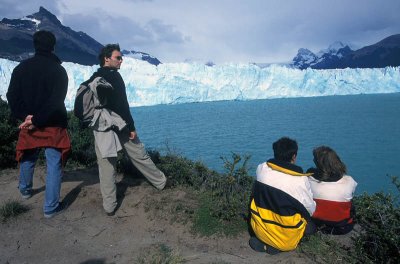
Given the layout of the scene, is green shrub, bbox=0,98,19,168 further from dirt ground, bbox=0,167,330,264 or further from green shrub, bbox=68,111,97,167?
dirt ground, bbox=0,167,330,264

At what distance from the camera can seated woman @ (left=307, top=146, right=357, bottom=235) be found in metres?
3.24

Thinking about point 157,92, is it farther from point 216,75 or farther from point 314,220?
point 314,220

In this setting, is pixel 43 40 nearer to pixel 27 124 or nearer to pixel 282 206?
pixel 27 124

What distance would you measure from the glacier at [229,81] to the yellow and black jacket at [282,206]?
36096 mm

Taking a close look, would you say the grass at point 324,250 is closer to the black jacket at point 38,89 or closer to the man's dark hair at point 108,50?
the man's dark hair at point 108,50

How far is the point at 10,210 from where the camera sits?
357cm

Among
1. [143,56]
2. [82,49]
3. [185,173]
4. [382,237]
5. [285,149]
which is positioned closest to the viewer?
[382,237]

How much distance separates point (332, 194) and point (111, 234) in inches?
84.4

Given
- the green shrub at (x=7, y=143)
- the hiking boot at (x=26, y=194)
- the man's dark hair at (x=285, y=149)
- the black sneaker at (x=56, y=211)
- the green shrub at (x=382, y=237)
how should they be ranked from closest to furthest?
the green shrub at (x=382, y=237)
the man's dark hair at (x=285, y=149)
the black sneaker at (x=56, y=211)
the hiking boot at (x=26, y=194)
the green shrub at (x=7, y=143)

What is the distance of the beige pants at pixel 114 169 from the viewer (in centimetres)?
351

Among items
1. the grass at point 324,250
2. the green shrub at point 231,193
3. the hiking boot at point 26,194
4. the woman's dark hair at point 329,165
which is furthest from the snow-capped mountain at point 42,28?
the grass at point 324,250

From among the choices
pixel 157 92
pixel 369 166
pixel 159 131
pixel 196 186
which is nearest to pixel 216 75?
pixel 157 92

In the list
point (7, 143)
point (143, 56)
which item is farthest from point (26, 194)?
point (143, 56)

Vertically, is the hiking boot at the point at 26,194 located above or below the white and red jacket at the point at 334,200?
below
